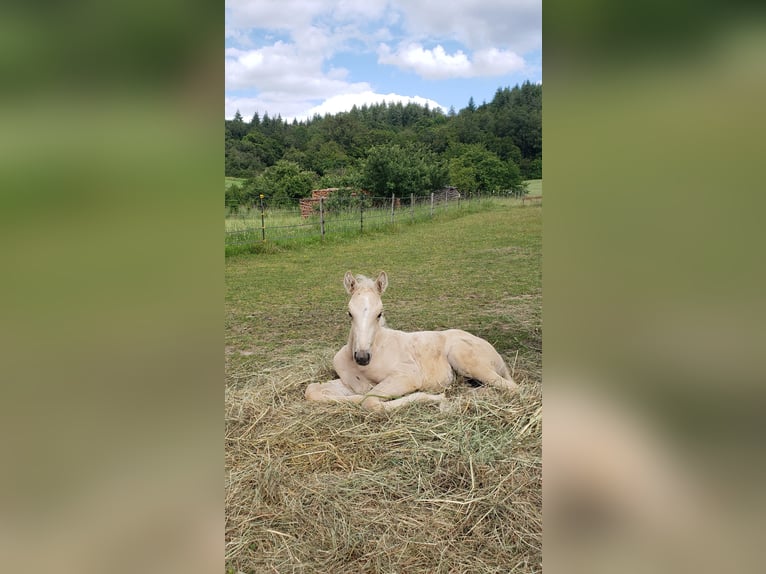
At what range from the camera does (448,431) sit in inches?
143

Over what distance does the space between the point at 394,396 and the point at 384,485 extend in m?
1.34

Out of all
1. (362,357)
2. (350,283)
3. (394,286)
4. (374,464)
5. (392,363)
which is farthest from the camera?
(394,286)

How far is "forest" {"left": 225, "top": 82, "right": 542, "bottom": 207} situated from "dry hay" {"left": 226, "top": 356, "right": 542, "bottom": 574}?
22597mm

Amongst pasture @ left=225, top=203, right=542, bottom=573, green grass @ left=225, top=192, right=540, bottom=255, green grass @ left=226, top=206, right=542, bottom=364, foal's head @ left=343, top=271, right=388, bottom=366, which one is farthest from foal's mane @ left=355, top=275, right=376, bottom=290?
green grass @ left=225, top=192, right=540, bottom=255

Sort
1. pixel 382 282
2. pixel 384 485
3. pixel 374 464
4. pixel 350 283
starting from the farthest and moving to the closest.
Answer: pixel 382 282 < pixel 350 283 < pixel 374 464 < pixel 384 485

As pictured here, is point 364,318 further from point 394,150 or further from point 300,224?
point 394,150

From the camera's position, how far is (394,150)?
3023 cm

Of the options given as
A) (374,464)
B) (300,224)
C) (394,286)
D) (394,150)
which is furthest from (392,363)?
(394,150)

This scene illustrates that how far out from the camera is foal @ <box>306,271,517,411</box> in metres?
4.34
